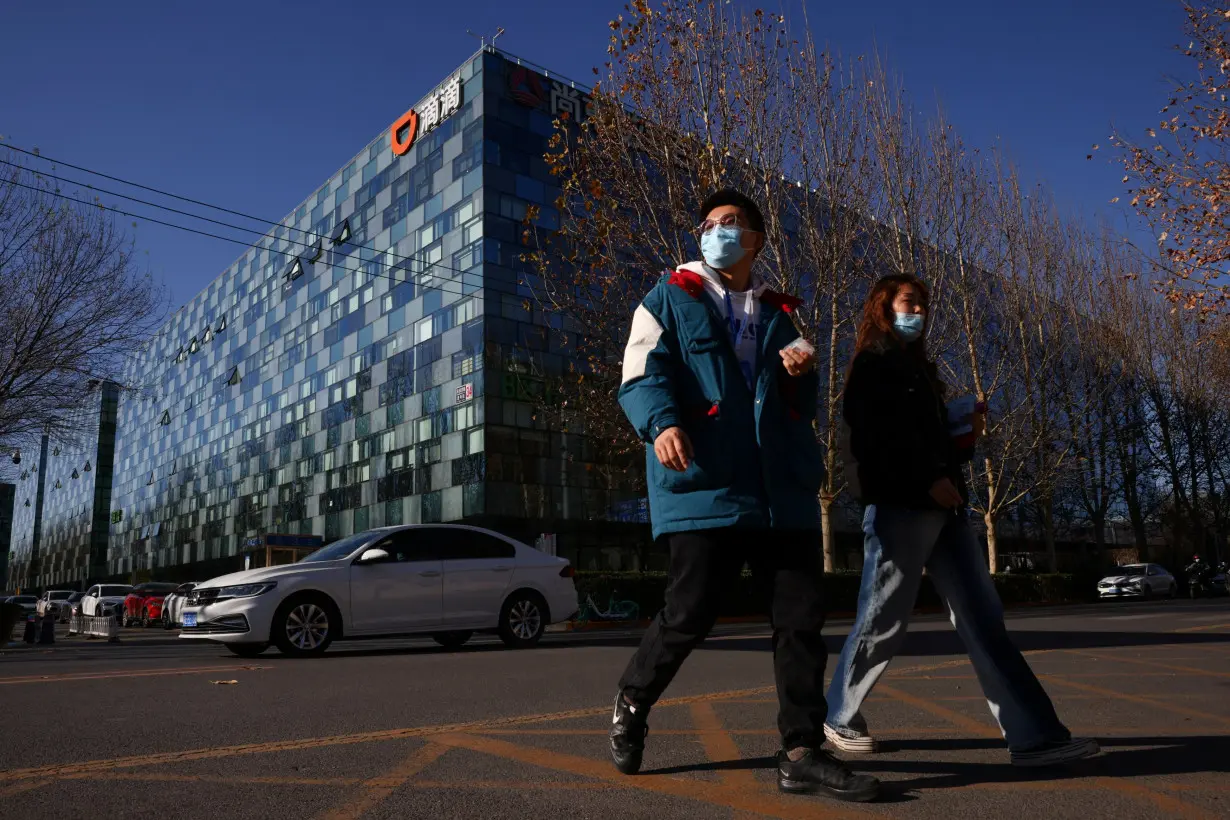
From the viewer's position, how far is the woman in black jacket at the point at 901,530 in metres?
3.56

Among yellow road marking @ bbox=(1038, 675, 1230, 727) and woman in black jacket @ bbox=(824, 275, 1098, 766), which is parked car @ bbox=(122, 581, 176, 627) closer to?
yellow road marking @ bbox=(1038, 675, 1230, 727)

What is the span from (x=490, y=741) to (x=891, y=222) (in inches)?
767

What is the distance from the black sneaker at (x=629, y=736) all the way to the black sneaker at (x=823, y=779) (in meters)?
0.46

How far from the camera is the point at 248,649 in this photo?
11.0 meters

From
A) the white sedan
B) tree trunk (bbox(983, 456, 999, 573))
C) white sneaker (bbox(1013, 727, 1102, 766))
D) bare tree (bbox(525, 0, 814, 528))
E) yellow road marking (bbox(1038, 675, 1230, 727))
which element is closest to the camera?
white sneaker (bbox(1013, 727, 1102, 766))

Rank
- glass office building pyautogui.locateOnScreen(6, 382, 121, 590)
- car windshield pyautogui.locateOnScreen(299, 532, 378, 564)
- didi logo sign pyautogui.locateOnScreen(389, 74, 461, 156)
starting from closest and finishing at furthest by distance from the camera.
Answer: car windshield pyautogui.locateOnScreen(299, 532, 378, 564) < didi logo sign pyautogui.locateOnScreen(389, 74, 461, 156) < glass office building pyautogui.locateOnScreen(6, 382, 121, 590)

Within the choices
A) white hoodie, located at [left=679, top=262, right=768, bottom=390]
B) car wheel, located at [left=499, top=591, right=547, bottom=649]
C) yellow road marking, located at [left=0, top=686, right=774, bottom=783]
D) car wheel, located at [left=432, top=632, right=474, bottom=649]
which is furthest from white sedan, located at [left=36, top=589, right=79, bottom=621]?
white hoodie, located at [left=679, top=262, right=768, bottom=390]

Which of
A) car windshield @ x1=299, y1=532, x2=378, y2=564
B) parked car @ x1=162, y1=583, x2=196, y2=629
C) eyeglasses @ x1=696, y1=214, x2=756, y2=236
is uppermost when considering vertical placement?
eyeglasses @ x1=696, y1=214, x2=756, y2=236

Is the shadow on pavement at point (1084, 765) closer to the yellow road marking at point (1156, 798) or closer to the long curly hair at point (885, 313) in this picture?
the yellow road marking at point (1156, 798)

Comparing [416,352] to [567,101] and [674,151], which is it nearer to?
[567,101]

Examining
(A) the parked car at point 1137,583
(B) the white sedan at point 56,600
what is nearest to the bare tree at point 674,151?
(A) the parked car at point 1137,583

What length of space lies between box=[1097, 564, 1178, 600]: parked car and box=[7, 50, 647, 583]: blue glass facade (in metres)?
16.4

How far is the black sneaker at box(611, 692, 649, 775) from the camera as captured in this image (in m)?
3.24

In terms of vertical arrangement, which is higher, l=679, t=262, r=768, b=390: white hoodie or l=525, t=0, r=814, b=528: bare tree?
l=525, t=0, r=814, b=528: bare tree
